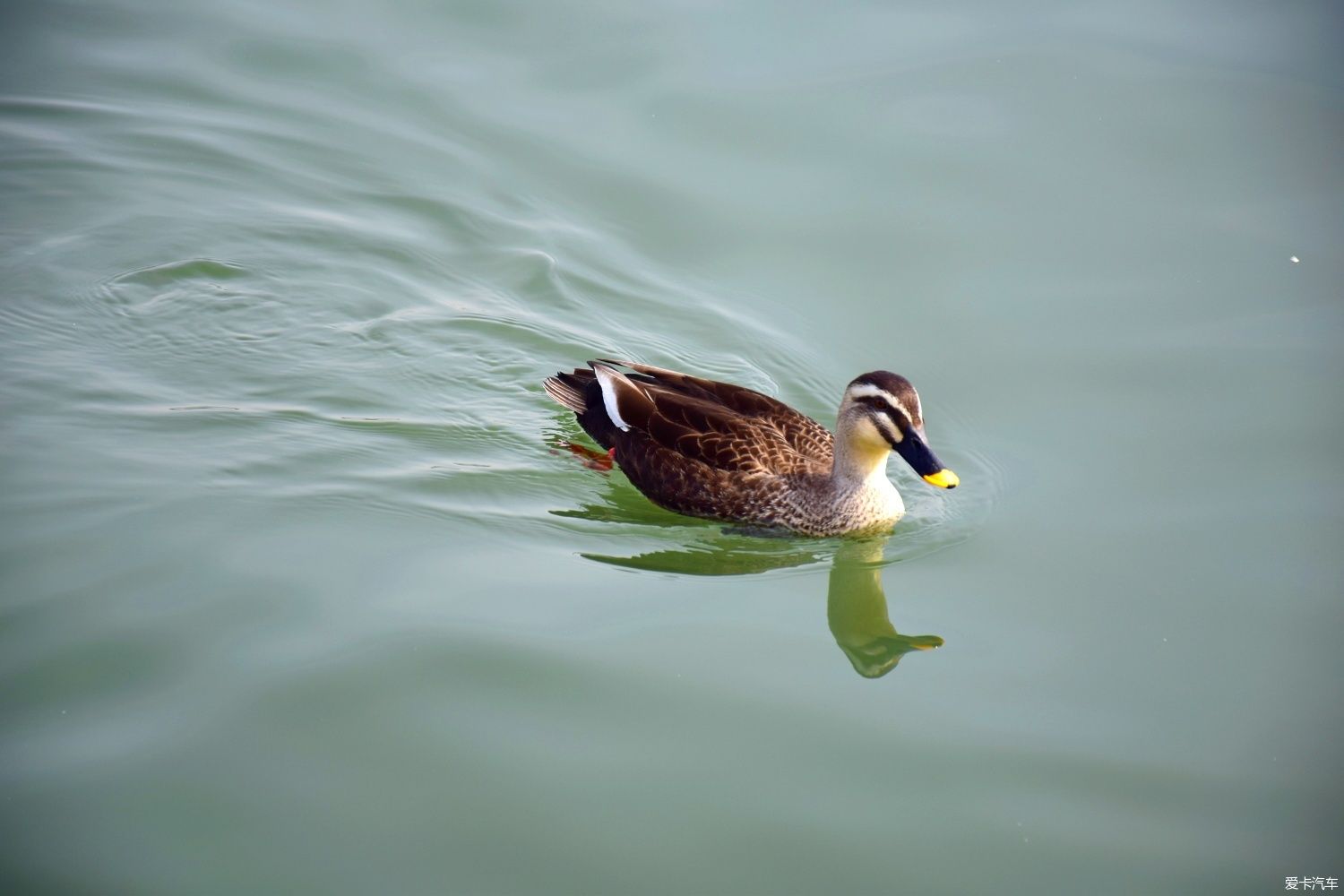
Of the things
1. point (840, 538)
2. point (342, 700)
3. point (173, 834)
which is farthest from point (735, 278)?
point (173, 834)

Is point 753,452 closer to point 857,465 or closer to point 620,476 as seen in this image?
point 857,465

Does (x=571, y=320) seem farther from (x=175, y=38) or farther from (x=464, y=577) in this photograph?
(x=175, y=38)

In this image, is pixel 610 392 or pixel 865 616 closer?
pixel 865 616

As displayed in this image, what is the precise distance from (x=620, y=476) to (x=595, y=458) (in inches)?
8.9

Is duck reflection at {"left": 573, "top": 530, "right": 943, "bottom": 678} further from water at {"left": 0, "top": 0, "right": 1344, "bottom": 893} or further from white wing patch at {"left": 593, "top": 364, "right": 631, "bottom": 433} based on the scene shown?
white wing patch at {"left": 593, "top": 364, "right": 631, "bottom": 433}

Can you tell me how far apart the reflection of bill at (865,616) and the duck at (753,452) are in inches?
12.5

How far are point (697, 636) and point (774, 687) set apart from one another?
0.54 meters

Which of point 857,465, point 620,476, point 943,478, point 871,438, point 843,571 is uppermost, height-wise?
point 871,438

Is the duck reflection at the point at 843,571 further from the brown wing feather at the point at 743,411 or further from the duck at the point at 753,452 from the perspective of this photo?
the brown wing feather at the point at 743,411

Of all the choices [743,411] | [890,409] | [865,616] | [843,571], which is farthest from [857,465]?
[865,616]

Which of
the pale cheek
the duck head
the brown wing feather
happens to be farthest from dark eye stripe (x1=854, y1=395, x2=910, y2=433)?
the brown wing feather

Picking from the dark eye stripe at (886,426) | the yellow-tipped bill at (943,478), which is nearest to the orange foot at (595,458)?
the dark eye stripe at (886,426)

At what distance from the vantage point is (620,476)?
8.91 m

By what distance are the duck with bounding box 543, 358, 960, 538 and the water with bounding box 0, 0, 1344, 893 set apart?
23 cm
